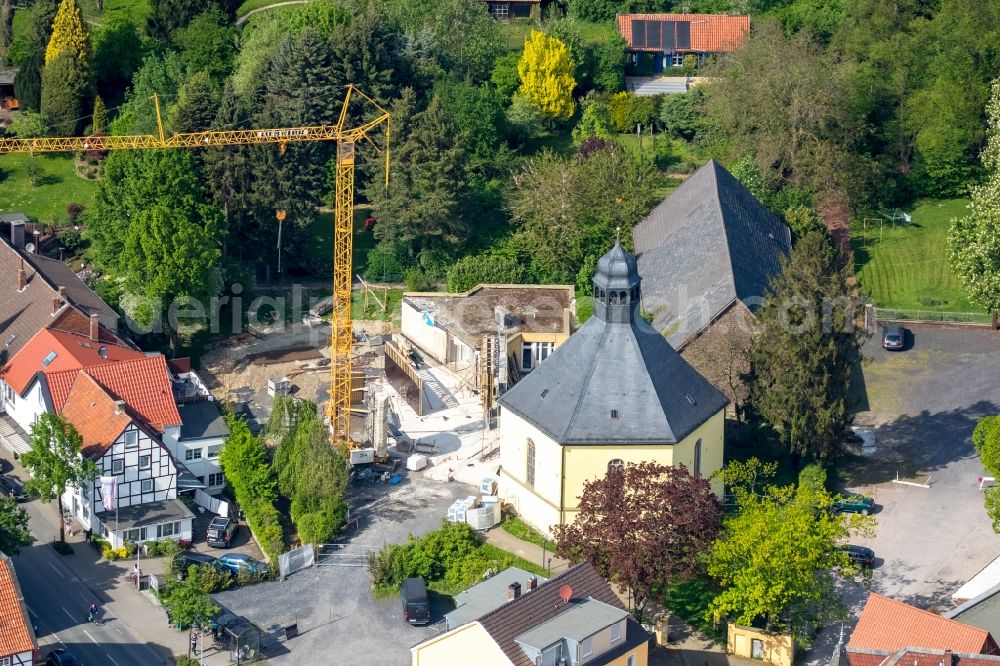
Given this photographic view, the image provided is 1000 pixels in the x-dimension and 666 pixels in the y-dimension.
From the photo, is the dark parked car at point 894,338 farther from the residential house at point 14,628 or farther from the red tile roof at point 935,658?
→ the residential house at point 14,628

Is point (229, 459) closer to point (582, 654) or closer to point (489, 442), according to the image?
point (489, 442)

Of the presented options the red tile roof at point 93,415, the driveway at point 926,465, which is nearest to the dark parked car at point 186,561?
the red tile roof at point 93,415

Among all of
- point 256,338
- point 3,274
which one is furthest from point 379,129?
point 3,274

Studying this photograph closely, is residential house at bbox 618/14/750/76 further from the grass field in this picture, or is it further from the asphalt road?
the asphalt road

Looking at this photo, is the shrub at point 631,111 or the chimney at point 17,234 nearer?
the chimney at point 17,234

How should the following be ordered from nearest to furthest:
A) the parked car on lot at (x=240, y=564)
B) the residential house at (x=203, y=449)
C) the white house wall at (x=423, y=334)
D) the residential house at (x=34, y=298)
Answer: the parked car on lot at (x=240, y=564), the residential house at (x=203, y=449), the residential house at (x=34, y=298), the white house wall at (x=423, y=334)

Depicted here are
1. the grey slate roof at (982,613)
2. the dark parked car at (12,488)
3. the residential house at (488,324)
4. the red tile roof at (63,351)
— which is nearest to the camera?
the grey slate roof at (982,613)

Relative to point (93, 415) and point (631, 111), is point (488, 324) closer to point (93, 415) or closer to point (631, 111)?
point (93, 415)

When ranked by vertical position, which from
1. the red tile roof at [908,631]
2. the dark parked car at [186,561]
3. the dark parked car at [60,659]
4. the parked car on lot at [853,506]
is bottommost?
the dark parked car at [60,659]
